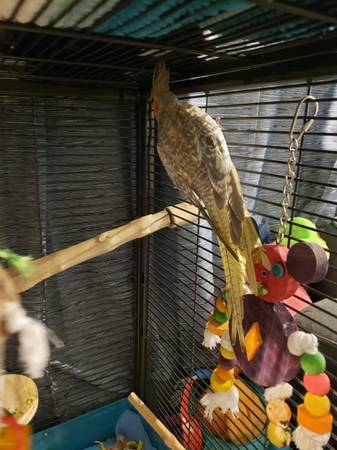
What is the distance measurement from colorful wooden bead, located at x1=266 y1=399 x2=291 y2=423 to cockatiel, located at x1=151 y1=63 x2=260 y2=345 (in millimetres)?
120

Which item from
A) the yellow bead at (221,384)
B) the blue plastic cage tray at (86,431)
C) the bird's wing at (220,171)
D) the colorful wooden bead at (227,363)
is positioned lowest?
the blue plastic cage tray at (86,431)

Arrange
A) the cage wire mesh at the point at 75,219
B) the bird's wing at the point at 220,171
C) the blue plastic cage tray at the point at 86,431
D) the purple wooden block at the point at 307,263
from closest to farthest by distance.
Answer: the purple wooden block at the point at 307,263 → the bird's wing at the point at 220,171 → the cage wire mesh at the point at 75,219 → the blue plastic cage tray at the point at 86,431

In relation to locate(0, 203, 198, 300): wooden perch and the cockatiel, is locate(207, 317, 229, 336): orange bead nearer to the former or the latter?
the cockatiel

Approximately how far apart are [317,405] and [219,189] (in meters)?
0.35

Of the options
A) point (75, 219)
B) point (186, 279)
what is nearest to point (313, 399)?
point (186, 279)

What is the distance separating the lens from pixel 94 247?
0.74 m

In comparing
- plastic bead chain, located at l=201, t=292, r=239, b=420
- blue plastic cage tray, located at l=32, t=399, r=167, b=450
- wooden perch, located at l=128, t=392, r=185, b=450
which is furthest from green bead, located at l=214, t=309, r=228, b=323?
blue plastic cage tray, located at l=32, t=399, r=167, b=450

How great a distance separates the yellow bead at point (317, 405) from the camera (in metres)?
0.51

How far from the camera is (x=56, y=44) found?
587mm

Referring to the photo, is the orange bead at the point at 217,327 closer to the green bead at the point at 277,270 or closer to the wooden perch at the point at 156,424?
the green bead at the point at 277,270

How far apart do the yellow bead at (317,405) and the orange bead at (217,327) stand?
0.19 m

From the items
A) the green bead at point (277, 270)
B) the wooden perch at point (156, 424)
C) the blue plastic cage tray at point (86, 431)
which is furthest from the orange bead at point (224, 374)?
the blue plastic cage tray at point (86, 431)

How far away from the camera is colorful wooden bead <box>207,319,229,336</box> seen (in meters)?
0.68

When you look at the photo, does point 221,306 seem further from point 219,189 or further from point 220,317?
point 219,189
